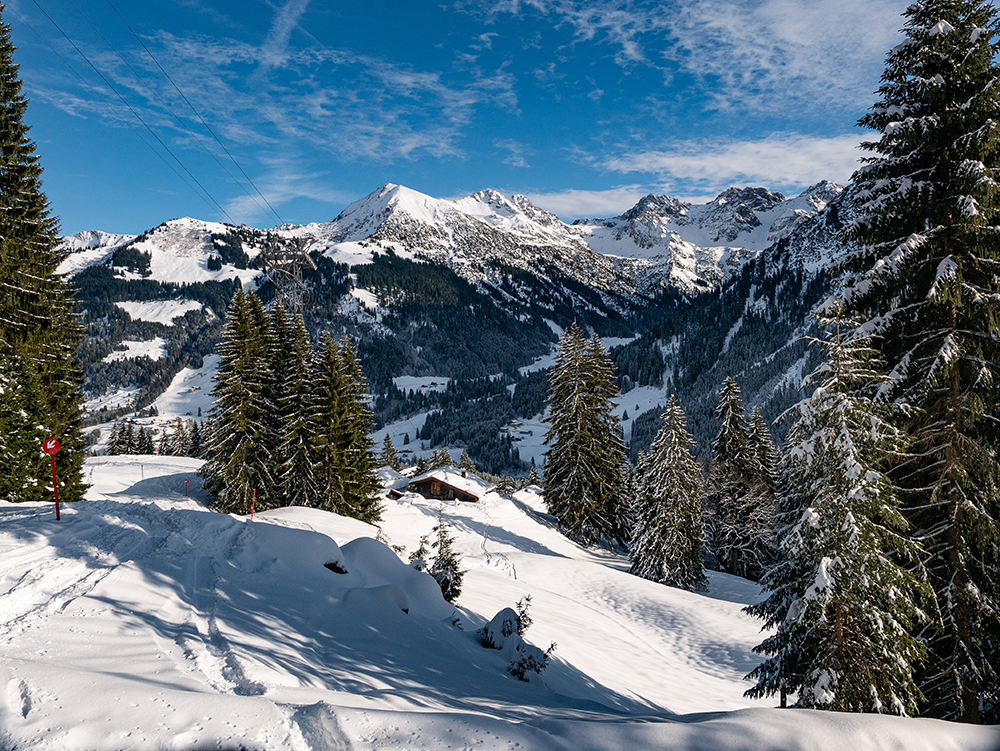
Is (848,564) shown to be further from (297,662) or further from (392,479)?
(392,479)

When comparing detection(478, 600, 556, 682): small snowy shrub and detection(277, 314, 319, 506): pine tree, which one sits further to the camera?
detection(277, 314, 319, 506): pine tree

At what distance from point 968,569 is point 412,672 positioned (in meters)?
10.1

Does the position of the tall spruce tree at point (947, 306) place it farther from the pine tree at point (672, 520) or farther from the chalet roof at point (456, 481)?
the chalet roof at point (456, 481)

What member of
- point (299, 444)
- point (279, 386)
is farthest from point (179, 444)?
point (299, 444)

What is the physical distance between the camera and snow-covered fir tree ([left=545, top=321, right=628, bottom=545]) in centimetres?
3759

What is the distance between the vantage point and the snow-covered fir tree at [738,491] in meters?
35.4

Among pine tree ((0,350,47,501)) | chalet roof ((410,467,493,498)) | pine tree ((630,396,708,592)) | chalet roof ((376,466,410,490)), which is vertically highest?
pine tree ((0,350,47,501))

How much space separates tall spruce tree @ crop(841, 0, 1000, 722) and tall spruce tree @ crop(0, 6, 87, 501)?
27168 millimetres

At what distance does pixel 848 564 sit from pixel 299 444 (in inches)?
1119

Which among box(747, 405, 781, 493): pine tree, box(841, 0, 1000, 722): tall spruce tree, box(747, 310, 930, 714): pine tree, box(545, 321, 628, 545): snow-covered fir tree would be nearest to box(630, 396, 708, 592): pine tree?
box(545, 321, 628, 545): snow-covered fir tree

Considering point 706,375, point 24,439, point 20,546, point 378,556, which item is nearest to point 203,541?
point 20,546

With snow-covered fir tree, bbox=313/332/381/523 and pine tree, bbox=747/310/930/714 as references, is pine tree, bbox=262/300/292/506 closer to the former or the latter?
snow-covered fir tree, bbox=313/332/381/523

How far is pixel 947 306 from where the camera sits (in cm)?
956

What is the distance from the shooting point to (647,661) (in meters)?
17.1
